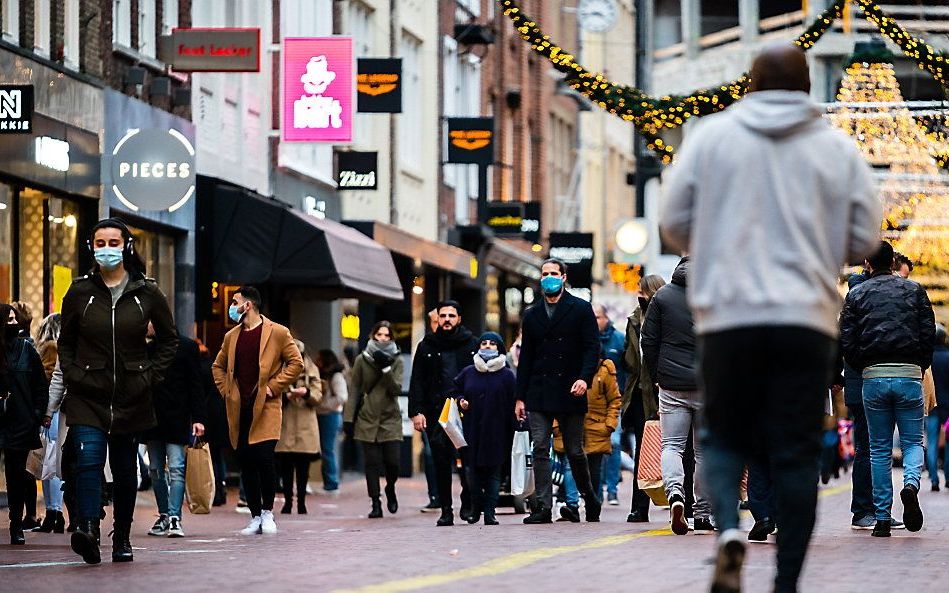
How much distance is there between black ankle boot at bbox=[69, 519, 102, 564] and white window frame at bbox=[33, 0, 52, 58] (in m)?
10.1

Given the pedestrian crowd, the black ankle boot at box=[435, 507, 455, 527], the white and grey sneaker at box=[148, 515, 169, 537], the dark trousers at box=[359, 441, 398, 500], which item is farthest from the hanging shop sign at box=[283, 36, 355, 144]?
the white and grey sneaker at box=[148, 515, 169, 537]

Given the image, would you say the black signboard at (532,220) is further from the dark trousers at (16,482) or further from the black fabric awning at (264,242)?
the dark trousers at (16,482)

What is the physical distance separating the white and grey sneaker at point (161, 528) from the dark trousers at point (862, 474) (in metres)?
4.96

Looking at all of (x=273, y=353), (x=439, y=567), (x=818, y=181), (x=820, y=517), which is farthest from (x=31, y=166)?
(x=818, y=181)

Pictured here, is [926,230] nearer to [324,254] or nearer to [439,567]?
[324,254]

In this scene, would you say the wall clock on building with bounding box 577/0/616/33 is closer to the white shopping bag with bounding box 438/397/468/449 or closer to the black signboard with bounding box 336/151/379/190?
the black signboard with bounding box 336/151/379/190

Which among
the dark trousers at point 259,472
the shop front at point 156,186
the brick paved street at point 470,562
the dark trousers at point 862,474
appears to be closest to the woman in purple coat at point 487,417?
the brick paved street at point 470,562

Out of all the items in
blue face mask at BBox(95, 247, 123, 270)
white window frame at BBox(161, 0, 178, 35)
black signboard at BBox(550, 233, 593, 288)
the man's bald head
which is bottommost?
blue face mask at BBox(95, 247, 123, 270)

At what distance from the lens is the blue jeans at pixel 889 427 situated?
548 inches

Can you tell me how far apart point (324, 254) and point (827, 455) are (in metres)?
6.62

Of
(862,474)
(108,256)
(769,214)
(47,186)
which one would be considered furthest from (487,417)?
(769,214)

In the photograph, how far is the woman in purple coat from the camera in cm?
1742

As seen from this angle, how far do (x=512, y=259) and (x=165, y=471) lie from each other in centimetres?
2824

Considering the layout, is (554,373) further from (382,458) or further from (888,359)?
(382,458)
